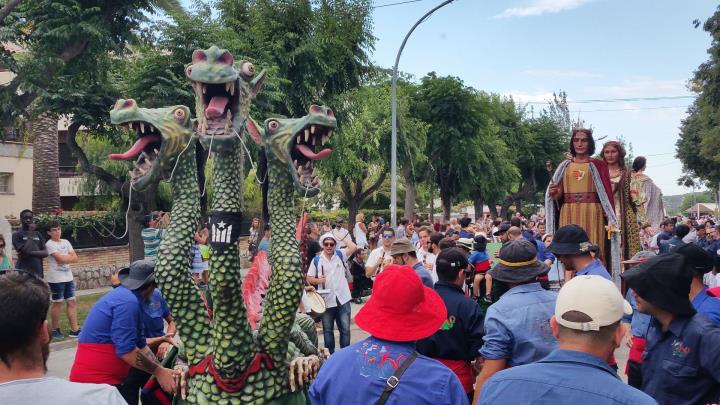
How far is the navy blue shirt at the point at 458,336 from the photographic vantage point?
4.71 m

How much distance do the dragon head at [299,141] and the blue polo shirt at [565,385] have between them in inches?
78.7

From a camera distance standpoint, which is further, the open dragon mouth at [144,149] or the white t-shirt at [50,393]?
the open dragon mouth at [144,149]

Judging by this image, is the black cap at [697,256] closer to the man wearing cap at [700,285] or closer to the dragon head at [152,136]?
the man wearing cap at [700,285]

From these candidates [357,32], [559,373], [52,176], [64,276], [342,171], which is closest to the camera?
[559,373]

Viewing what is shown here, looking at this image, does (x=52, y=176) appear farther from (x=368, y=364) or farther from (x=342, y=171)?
(x=368, y=364)

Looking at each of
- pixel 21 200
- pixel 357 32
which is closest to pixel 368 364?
pixel 357 32

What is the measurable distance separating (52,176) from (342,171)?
9319 millimetres

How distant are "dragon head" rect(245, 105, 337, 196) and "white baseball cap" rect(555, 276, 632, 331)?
1.96 m

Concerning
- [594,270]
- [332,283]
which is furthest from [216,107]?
[332,283]

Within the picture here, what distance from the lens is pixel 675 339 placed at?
335 cm

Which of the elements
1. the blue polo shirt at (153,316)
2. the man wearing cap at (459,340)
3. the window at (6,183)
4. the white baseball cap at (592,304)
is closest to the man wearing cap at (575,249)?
the man wearing cap at (459,340)

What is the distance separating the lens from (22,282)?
2.49 m

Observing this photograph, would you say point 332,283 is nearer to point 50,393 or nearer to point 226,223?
point 226,223

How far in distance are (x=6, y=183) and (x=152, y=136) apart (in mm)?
26923
